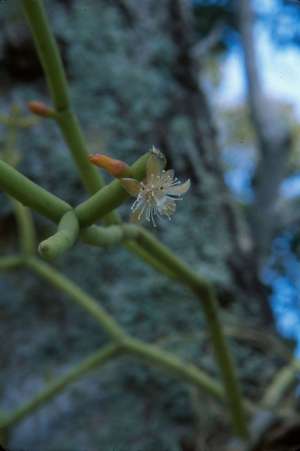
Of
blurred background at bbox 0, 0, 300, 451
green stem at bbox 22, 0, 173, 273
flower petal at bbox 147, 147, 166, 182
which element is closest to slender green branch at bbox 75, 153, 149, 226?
flower petal at bbox 147, 147, 166, 182

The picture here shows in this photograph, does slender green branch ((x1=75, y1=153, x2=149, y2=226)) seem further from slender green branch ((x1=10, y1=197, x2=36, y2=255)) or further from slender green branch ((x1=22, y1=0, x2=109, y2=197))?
slender green branch ((x1=10, y1=197, x2=36, y2=255))

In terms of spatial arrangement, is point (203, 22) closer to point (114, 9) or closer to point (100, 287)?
point (114, 9)

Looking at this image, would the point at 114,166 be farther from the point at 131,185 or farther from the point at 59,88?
the point at 59,88

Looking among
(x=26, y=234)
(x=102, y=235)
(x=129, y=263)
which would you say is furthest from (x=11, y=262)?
(x=102, y=235)

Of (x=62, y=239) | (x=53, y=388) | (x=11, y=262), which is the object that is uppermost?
(x=11, y=262)

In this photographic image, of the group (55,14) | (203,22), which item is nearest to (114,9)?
(55,14)
